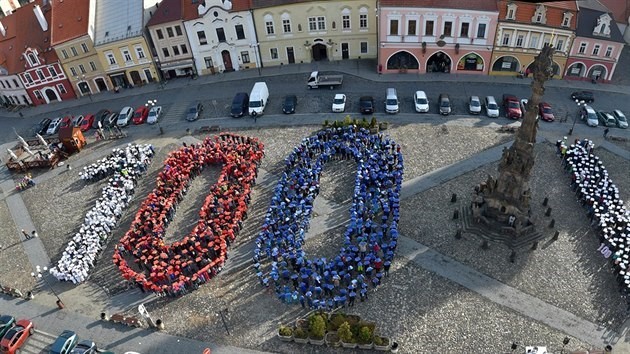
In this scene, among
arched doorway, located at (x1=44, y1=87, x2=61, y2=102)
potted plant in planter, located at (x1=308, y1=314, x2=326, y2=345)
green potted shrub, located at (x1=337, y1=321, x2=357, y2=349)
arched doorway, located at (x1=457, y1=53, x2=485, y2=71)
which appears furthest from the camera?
arched doorway, located at (x1=44, y1=87, x2=61, y2=102)

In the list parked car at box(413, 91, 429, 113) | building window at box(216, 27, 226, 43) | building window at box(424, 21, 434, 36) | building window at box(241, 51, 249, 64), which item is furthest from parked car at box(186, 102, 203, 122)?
building window at box(424, 21, 434, 36)

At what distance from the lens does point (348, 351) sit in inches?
1236

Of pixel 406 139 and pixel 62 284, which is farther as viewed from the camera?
pixel 406 139

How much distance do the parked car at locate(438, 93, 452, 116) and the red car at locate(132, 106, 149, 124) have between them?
3019 centimetres

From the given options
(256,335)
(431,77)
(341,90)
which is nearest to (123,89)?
(341,90)

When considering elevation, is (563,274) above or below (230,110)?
below

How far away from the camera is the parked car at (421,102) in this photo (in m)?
50.6

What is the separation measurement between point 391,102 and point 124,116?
27.6 m

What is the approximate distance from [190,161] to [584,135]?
117 feet

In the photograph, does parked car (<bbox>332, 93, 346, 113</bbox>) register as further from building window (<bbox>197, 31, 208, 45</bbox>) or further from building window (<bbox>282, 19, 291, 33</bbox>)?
building window (<bbox>197, 31, 208, 45</bbox>)

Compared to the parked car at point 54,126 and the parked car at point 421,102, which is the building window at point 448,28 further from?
the parked car at point 54,126

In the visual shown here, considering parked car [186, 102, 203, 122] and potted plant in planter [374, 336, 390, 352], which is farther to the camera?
parked car [186, 102, 203, 122]

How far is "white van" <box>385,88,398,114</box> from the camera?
50688 mm

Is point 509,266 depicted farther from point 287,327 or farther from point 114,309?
point 114,309
